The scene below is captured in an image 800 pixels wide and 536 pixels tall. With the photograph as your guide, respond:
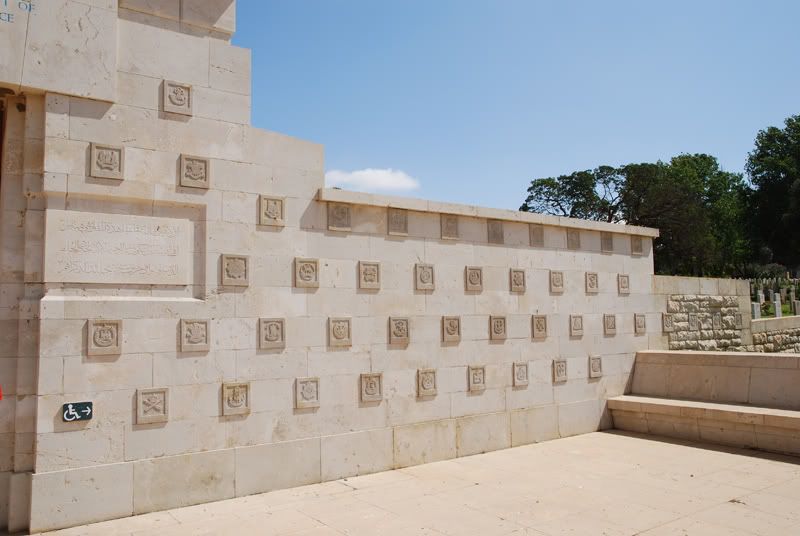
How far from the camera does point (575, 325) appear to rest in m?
10.5

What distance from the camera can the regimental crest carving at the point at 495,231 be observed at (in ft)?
31.2

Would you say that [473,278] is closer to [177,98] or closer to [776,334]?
[177,98]

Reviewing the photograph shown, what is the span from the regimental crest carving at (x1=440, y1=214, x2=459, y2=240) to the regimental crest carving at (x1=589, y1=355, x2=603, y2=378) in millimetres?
3622

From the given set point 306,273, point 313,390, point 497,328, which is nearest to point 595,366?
point 497,328

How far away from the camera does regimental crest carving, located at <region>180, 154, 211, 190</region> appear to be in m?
6.84

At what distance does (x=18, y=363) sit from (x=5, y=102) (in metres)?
2.66

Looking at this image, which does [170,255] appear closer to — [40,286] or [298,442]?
[40,286]

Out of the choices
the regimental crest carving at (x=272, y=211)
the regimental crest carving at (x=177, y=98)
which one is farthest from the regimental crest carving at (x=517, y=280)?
the regimental crest carving at (x=177, y=98)

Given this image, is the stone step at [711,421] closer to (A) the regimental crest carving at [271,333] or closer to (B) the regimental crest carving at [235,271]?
(A) the regimental crest carving at [271,333]

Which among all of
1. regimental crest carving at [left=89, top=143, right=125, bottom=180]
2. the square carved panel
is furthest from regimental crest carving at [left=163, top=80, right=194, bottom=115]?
the square carved panel

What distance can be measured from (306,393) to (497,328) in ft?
11.1

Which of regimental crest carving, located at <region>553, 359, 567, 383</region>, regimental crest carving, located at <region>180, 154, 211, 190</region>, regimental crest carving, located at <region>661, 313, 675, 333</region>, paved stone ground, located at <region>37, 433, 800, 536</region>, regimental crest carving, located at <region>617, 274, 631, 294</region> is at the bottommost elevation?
paved stone ground, located at <region>37, 433, 800, 536</region>

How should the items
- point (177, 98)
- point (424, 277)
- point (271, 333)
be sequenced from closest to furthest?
point (177, 98), point (271, 333), point (424, 277)

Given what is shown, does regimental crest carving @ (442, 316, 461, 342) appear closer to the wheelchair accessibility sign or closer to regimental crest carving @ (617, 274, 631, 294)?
regimental crest carving @ (617, 274, 631, 294)
